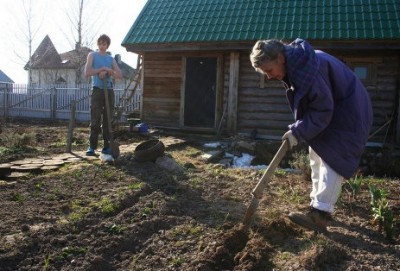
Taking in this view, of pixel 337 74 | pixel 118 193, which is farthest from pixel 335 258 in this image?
pixel 118 193

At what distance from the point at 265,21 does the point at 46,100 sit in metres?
12.7

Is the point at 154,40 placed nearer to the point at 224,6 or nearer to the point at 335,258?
the point at 224,6

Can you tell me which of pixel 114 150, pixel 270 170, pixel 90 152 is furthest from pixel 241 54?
pixel 270 170

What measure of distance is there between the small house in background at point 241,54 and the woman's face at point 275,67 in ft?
22.0

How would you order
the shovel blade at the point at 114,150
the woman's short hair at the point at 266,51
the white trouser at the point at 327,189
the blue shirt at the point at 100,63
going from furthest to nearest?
the blue shirt at the point at 100,63 < the shovel blade at the point at 114,150 < the white trouser at the point at 327,189 < the woman's short hair at the point at 266,51

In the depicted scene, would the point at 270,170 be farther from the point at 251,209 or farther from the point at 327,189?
the point at 327,189

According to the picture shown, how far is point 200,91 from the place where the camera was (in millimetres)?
11195

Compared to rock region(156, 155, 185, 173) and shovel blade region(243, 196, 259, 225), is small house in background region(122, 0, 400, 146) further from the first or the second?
shovel blade region(243, 196, 259, 225)

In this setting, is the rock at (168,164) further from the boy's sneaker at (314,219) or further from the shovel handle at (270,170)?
the boy's sneaker at (314,219)

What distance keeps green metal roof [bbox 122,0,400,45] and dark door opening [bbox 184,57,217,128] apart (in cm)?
91

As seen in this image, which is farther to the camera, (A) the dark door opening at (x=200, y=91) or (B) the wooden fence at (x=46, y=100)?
(B) the wooden fence at (x=46, y=100)

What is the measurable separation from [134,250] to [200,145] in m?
5.71

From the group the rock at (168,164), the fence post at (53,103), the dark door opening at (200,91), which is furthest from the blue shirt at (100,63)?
the fence post at (53,103)

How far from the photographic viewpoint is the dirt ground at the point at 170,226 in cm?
286
